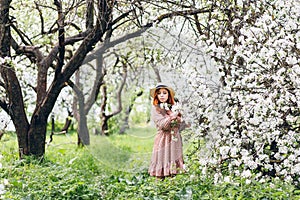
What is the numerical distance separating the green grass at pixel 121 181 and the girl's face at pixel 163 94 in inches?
21.5

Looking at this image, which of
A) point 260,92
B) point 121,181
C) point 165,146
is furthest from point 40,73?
point 260,92

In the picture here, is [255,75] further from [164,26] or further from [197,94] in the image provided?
[164,26]

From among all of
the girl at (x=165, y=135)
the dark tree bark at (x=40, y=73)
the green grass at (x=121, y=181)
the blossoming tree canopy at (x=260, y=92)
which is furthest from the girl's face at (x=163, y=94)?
the blossoming tree canopy at (x=260, y=92)

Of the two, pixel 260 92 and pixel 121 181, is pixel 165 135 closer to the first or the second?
pixel 121 181

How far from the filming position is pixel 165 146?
8.20 metres

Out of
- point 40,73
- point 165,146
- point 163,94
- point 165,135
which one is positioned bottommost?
point 165,146

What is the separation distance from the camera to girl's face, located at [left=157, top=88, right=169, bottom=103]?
799 cm

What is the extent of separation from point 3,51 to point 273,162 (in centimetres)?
417

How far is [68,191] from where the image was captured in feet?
21.0

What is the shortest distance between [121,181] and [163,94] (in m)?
1.28

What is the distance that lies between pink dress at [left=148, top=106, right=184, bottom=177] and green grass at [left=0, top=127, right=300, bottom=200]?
0.19m

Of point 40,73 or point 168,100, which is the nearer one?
point 168,100

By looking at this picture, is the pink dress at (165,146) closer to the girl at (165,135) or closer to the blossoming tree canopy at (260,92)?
the girl at (165,135)

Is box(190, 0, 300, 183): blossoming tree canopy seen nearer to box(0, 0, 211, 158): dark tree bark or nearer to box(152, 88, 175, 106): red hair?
box(152, 88, 175, 106): red hair
